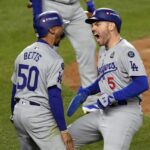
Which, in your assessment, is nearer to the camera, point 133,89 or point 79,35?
point 133,89

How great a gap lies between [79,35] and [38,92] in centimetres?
315

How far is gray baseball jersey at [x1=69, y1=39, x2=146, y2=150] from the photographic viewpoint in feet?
20.2

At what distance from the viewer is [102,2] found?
1742 cm

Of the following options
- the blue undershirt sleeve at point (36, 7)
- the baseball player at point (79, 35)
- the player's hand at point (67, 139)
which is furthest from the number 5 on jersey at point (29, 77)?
the baseball player at point (79, 35)

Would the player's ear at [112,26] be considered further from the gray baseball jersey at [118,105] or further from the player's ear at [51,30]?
the player's ear at [51,30]

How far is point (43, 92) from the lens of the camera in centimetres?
609

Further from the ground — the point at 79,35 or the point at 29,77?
the point at 29,77

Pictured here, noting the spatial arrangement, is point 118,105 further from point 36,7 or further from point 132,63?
point 36,7

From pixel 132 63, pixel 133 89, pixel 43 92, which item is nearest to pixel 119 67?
pixel 132 63

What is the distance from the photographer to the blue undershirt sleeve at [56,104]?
235 inches

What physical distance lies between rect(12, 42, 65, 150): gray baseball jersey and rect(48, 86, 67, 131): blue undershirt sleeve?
0.19 feet

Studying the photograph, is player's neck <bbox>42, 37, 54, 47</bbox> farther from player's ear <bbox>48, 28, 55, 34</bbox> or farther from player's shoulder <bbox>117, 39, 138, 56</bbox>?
player's shoulder <bbox>117, 39, 138, 56</bbox>

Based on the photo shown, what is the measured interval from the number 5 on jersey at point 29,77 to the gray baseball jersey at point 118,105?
0.73 metres

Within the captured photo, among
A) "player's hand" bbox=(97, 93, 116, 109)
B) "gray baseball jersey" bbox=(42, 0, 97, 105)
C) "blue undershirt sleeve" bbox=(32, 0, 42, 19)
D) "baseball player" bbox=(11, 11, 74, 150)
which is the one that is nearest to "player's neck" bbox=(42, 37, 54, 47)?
"baseball player" bbox=(11, 11, 74, 150)
